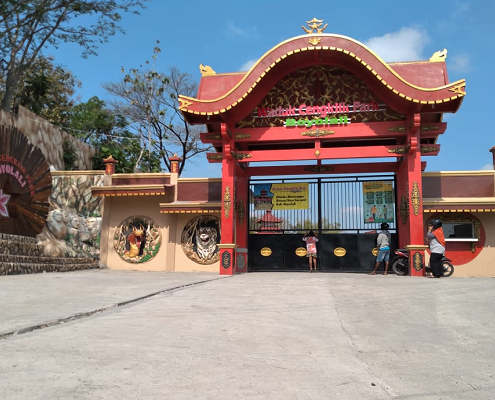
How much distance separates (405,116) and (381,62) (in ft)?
5.09

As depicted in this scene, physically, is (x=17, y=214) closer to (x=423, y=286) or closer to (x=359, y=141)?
(x=359, y=141)

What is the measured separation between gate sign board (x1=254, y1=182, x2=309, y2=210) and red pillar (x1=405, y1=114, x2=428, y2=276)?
122 inches

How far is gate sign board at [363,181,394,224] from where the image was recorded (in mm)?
12594

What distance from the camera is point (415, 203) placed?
10656 mm

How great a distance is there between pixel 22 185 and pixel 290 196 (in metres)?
8.54

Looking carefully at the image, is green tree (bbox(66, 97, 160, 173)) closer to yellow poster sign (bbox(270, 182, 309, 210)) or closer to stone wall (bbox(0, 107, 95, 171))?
stone wall (bbox(0, 107, 95, 171))

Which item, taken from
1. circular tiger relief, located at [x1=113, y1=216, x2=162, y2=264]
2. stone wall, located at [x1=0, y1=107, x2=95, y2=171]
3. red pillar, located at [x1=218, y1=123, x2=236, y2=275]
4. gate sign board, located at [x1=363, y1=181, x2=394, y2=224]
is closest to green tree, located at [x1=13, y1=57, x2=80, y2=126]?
stone wall, located at [x1=0, y1=107, x2=95, y2=171]

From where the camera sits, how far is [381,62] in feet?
35.1

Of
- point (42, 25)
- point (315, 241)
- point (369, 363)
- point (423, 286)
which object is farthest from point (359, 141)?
point (42, 25)

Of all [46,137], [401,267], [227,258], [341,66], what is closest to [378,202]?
[401,267]

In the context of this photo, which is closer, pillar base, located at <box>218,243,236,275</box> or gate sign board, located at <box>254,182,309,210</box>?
pillar base, located at <box>218,243,236,275</box>

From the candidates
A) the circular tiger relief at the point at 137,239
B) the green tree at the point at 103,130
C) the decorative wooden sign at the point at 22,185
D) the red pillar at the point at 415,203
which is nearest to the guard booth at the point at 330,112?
the red pillar at the point at 415,203

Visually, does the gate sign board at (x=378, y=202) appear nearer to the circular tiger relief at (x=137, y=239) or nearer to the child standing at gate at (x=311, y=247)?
the child standing at gate at (x=311, y=247)

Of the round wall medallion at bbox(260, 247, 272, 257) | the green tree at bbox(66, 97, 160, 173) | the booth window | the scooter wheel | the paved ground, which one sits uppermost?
the green tree at bbox(66, 97, 160, 173)
